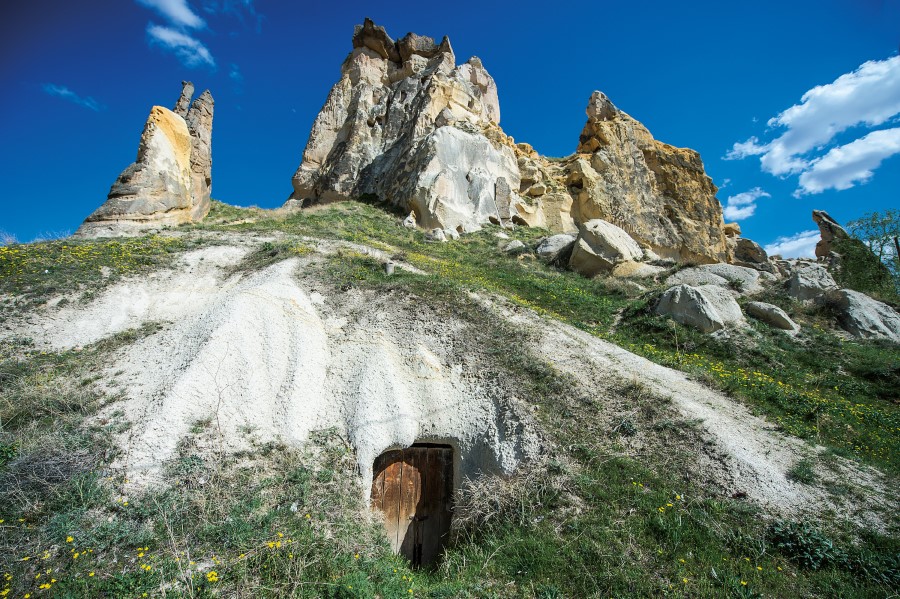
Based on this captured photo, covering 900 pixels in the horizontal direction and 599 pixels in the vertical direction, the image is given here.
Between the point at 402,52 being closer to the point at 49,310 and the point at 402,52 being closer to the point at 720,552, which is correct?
the point at 49,310

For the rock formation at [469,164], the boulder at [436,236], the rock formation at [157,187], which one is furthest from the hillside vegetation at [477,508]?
the rock formation at [469,164]

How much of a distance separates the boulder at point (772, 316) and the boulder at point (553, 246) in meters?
9.65

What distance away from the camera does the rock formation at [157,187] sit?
1853cm

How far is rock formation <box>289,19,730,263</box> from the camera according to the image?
3325cm

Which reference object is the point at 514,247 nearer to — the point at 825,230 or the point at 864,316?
the point at 864,316

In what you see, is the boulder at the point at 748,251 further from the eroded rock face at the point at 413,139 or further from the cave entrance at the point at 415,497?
the cave entrance at the point at 415,497

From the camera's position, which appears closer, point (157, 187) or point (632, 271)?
point (157, 187)

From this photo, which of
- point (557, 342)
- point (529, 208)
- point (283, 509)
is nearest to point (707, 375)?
point (557, 342)

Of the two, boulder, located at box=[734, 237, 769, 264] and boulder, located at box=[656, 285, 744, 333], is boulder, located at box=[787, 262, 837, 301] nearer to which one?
boulder, located at box=[656, 285, 744, 333]

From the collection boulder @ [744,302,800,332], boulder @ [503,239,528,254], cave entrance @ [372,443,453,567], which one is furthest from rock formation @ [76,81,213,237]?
boulder @ [744,302,800,332]

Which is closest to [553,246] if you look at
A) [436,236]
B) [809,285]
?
[436,236]

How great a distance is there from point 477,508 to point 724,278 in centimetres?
1993

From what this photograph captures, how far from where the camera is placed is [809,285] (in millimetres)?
19719

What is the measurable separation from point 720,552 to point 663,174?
4552 cm
